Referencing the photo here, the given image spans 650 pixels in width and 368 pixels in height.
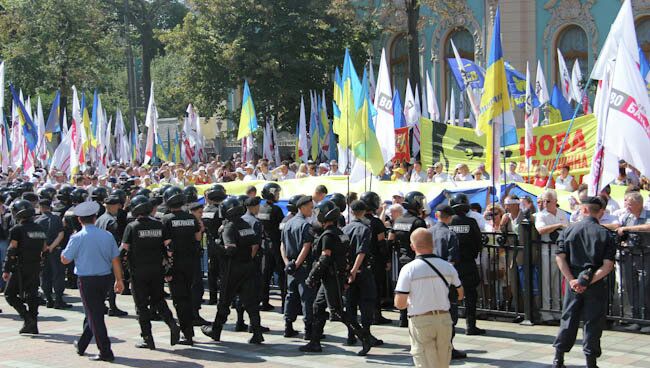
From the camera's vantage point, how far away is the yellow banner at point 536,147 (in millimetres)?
18688

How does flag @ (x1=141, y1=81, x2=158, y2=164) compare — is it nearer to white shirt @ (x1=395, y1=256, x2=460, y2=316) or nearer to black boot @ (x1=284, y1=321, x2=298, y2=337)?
black boot @ (x1=284, y1=321, x2=298, y2=337)

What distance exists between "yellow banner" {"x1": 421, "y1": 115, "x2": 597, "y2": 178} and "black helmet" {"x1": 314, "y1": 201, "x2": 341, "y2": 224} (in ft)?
25.8

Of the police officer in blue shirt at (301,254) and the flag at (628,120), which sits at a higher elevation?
the flag at (628,120)

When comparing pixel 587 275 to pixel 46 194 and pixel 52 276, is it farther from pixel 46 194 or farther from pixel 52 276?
pixel 46 194

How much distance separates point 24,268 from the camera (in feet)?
43.7

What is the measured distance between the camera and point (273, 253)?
1450 cm

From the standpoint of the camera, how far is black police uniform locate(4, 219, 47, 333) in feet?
43.5

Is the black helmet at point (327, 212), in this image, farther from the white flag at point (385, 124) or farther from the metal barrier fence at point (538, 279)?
the white flag at point (385, 124)

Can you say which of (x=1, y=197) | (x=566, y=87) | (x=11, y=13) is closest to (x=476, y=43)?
(x=566, y=87)

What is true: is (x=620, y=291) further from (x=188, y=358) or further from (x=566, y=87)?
(x=566, y=87)

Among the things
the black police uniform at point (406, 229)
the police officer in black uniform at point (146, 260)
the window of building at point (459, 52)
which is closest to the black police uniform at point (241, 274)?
the police officer in black uniform at point (146, 260)

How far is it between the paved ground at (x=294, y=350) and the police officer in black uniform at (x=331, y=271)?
0.39 m

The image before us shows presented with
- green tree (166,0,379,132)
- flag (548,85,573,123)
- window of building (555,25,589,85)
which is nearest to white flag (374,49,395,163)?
flag (548,85,573,123)

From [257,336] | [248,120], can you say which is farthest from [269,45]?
[257,336]
